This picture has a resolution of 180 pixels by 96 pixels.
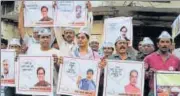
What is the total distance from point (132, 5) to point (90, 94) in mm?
11177

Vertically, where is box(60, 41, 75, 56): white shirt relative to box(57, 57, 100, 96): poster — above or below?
above

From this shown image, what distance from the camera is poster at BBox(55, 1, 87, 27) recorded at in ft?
35.3

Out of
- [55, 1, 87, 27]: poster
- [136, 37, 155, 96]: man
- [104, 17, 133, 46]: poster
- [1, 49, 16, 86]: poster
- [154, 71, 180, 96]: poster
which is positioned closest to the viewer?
[154, 71, 180, 96]: poster

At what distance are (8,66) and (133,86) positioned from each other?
2173 mm

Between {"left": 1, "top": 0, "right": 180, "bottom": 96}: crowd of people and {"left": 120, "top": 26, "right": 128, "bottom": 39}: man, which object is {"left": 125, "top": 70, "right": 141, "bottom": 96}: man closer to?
{"left": 1, "top": 0, "right": 180, "bottom": 96}: crowd of people

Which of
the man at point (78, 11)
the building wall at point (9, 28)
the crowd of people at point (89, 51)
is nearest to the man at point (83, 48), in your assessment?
the crowd of people at point (89, 51)

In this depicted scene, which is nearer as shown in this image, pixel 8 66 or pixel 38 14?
pixel 8 66

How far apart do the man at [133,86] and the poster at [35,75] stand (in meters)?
1.25

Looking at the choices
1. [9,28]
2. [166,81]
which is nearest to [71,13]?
[166,81]

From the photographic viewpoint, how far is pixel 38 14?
1106 cm

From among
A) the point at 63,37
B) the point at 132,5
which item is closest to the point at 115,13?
the point at 132,5

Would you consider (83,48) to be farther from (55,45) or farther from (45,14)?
(45,14)

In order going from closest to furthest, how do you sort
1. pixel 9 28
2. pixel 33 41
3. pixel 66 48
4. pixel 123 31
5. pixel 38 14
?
pixel 66 48 → pixel 33 41 → pixel 38 14 → pixel 123 31 → pixel 9 28

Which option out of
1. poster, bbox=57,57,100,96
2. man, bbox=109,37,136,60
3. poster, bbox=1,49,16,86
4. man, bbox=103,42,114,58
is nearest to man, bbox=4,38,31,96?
poster, bbox=1,49,16,86
